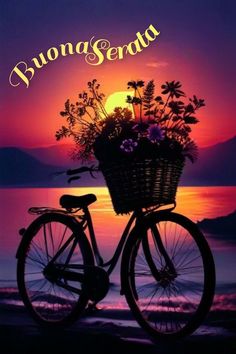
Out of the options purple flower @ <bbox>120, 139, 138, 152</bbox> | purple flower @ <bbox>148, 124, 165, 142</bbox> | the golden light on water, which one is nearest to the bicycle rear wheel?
purple flower @ <bbox>120, 139, 138, 152</bbox>

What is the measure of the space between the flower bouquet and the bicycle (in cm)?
22

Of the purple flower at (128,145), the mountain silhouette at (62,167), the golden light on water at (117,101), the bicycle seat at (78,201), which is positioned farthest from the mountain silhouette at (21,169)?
the purple flower at (128,145)

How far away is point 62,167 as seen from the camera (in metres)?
4.77

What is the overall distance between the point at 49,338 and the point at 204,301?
117 cm

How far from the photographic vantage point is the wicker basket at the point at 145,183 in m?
3.44

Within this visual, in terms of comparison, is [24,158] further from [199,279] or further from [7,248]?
[199,279]

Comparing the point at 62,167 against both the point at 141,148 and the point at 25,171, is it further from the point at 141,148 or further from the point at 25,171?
the point at 141,148

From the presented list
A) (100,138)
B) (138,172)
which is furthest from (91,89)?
(138,172)

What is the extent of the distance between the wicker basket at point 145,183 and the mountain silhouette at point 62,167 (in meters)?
1.11

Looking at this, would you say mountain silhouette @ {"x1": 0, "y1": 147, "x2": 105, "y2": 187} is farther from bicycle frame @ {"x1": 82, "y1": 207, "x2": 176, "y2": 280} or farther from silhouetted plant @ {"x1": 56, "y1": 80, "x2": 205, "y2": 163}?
bicycle frame @ {"x1": 82, "y1": 207, "x2": 176, "y2": 280}

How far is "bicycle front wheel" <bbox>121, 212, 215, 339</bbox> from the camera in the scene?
3539 millimetres

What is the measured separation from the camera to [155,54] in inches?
179

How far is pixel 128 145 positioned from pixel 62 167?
1298 millimetres

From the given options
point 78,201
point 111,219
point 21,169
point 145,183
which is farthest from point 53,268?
point 21,169
